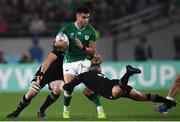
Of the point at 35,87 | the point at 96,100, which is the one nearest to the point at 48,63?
the point at 35,87

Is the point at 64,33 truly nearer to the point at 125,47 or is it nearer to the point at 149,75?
the point at 149,75

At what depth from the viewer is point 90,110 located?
58.7 feet

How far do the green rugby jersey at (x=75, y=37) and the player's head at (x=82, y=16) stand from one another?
155 mm

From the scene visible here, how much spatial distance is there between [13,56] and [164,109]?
15.7 metres

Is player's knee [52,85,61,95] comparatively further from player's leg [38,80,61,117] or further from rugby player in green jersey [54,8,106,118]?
rugby player in green jersey [54,8,106,118]

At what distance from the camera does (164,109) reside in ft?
51.4

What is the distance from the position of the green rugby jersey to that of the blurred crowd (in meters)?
14.4

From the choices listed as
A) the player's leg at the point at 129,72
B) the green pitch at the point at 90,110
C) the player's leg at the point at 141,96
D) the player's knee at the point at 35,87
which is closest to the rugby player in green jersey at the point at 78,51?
the green pitch at the point at 90,110

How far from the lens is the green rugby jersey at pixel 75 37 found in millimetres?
15472

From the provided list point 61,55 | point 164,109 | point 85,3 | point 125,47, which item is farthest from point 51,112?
point 125,47

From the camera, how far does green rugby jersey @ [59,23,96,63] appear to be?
15472 millimetres

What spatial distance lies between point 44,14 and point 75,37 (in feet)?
50.8

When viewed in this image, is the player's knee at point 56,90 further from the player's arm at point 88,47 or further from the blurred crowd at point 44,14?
the blurred crowd at point 44,14

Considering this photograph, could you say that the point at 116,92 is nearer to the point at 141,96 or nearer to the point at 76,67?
the point at 141,96
